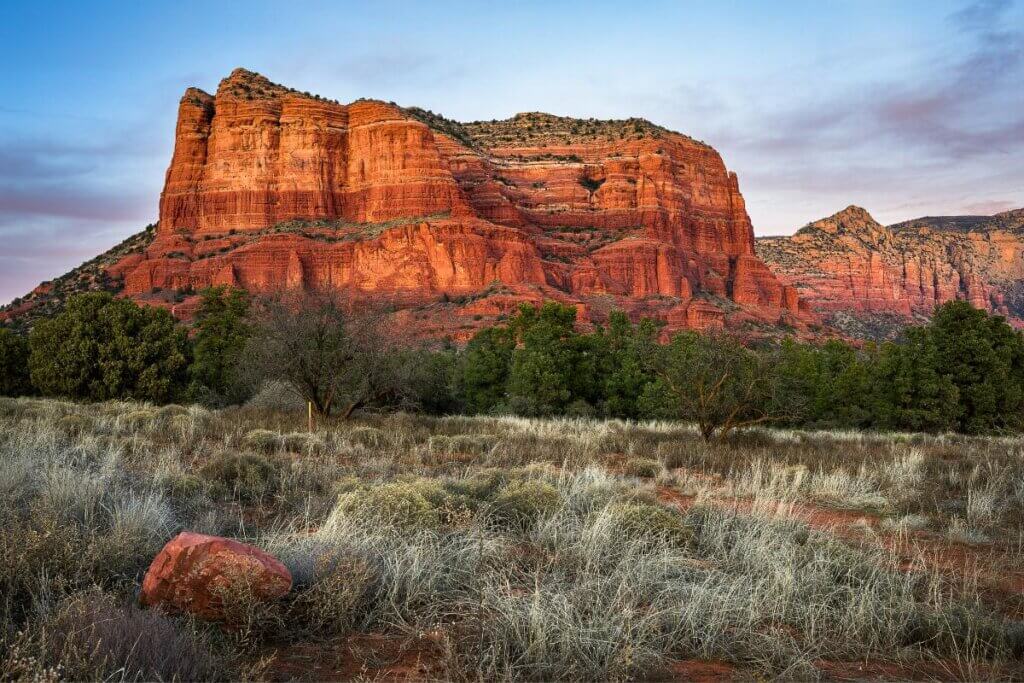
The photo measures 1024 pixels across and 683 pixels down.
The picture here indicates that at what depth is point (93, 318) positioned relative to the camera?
97.2 feet

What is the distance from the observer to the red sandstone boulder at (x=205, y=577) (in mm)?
3568

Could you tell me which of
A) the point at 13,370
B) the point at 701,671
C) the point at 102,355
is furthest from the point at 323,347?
the point at 13,370

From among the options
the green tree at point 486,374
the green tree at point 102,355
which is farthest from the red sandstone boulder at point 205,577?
the green tree at point 486,374

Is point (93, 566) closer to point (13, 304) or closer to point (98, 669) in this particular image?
point (98, 669)

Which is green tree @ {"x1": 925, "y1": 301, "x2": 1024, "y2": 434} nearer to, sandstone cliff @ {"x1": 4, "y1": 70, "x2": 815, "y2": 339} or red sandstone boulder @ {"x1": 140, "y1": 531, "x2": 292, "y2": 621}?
red sandstone boulder @ {"x1": 140, "y1": 531, "x2": 292, "y2": 621}

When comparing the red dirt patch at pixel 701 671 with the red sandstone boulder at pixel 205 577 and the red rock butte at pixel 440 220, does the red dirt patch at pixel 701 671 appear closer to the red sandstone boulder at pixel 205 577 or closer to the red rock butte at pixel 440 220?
the red sandstone boulder at pixel 205 577

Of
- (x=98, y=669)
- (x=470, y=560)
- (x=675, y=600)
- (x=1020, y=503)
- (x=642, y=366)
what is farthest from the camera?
(x=642, y=366)

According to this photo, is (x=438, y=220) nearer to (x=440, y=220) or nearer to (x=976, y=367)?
(x=440, y=220)

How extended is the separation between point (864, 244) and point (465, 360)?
662 feet

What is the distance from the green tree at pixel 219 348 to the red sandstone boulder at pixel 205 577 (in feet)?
91.3

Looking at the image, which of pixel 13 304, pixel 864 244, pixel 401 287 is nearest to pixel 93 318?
pixel 401 287

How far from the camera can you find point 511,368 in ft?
105

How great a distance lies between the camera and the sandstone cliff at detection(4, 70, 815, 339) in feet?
304

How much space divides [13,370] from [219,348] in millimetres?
10618
